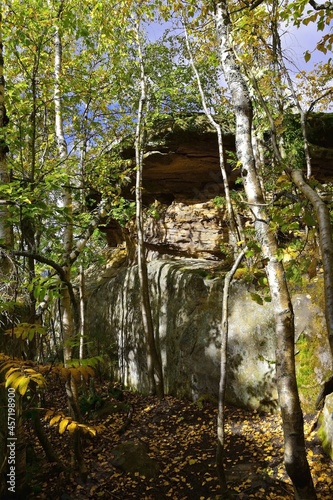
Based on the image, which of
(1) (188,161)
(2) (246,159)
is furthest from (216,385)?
(1) (188,161)

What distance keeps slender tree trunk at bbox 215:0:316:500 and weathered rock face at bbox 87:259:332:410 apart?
379 cm

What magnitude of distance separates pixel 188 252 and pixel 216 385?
21.4ft

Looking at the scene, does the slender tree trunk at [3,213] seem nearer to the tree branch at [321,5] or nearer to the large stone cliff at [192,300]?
the tree branch at [321,5]

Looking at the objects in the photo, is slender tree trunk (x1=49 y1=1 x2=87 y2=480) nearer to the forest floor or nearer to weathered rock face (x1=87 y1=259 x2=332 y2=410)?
the forest floor

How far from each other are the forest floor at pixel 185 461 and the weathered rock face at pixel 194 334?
71cm

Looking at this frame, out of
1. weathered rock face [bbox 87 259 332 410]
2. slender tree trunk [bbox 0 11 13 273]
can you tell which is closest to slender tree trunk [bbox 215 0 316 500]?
slender tree trunk [bbox 0 11 13 273]

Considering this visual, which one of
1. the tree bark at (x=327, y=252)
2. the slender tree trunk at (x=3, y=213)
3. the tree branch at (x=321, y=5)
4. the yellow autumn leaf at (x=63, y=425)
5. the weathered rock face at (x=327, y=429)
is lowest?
the weathered rock face at (x=327, y=429)

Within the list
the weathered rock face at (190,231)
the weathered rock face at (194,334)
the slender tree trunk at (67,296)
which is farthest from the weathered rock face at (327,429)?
the weathered rock face at (190,231)

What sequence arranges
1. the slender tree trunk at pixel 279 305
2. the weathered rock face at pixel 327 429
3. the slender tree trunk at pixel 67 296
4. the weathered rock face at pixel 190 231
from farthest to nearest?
the weathered rock face at pixel 190 231 < the slender tree trunk at pixel 67 296 < the weathered rock face at pixel 327 429 < the slender tree trunk at pixel 279 305

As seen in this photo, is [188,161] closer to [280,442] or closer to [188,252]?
[188,252]

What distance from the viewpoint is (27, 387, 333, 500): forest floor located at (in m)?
4.48

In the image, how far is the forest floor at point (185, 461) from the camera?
448 cm

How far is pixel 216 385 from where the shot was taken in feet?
24.8

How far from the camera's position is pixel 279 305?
10.0 ft
